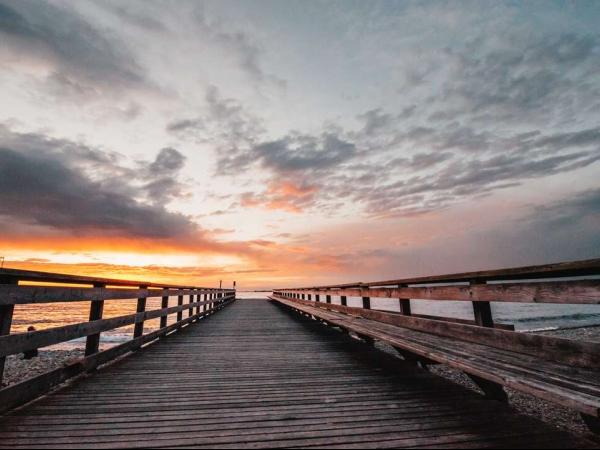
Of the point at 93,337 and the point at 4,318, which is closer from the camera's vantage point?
the point at 4,318

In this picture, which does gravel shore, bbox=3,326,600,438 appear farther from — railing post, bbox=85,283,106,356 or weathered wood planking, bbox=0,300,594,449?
railing post, bbox=85,283,106,356

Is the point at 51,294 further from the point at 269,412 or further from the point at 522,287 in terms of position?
the point at 522,287

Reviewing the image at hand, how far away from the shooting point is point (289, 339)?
757 centimetres

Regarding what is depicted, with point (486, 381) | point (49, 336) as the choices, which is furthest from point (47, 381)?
point (486, 381)

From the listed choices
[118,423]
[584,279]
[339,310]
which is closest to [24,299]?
[118,423]

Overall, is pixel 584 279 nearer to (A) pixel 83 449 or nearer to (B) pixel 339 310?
(A) pixel 83 449

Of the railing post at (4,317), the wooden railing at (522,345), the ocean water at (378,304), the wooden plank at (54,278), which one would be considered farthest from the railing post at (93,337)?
the ocean water at (378,304)

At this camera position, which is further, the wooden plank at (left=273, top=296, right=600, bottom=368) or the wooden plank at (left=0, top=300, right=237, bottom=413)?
the wooden plank at (left=0, top=300, right=237, bottom=413)

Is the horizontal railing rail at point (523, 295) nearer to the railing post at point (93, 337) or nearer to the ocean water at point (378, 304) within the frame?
the railing post at point (93, 337)

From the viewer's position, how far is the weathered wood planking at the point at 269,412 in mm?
2396

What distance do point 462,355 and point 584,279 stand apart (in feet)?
4.04

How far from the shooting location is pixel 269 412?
294 cm

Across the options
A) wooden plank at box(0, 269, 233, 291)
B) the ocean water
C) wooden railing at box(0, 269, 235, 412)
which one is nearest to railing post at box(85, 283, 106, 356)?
wooden railing at box(0, 269, 235, 412)

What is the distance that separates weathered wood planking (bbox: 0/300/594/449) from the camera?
7.86 ft
